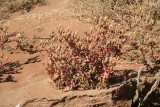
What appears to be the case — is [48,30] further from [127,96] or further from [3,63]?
[127,96]

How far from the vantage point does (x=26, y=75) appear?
5.97m

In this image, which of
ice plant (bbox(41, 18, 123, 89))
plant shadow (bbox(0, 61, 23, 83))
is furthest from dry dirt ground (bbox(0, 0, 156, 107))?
ice plant (bbox(41, 18, 123, 89))

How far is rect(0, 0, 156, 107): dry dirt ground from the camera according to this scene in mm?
4293

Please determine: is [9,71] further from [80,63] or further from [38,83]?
[80,63]

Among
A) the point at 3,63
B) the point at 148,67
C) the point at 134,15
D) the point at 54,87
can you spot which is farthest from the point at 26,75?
the point at 134,15

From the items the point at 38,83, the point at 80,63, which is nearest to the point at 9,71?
the point at 38,83

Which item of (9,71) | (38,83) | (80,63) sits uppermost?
(80,63)

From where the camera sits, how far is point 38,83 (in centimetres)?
489

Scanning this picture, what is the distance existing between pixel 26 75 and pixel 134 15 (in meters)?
3.43

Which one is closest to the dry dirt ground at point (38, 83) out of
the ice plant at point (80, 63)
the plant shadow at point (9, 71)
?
the plant shadow at point (9, 71)

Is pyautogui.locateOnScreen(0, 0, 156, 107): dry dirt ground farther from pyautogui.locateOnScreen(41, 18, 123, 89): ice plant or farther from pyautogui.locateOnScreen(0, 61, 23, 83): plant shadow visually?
pyautogui.locateOnScreen(41, 18, 123, 89): ice plant

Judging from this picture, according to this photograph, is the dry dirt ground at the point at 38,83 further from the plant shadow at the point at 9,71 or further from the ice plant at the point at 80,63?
the ice plant at the point at 80,63

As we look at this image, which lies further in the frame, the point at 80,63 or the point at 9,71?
the point at 9,71

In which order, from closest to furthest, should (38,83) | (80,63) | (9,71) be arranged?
(80,63), (38,83), (9,71)
